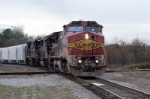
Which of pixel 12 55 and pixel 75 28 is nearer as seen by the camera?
pixel 75 28

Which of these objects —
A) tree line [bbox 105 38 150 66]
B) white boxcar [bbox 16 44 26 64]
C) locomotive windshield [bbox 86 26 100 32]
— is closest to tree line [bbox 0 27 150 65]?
tree line [bbox 105 38 150 66]

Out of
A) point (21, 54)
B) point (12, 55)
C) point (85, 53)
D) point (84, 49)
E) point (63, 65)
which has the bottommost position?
point (63, 65)

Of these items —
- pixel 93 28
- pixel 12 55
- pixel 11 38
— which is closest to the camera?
pixel 93 28

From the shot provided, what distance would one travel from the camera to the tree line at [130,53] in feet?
177

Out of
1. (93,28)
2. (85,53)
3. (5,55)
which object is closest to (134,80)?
(85,53)

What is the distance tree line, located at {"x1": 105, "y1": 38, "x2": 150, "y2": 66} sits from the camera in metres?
53.9

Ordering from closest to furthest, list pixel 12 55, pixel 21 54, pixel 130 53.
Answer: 1. pixel 21 54
2. pixel 12 55
3. pixel 130 53

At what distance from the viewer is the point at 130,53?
189ft

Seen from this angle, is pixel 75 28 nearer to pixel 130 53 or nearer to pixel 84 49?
pixel 84 49

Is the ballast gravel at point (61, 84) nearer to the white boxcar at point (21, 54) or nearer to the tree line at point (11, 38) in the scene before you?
the white boxcar at point (21, 54)

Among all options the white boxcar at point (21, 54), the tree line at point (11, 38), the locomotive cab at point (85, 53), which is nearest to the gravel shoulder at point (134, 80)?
the locomotive cab at point (85, 53)

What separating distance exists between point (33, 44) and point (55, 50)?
1029 centimetres

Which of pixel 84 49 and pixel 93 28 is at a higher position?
pixel 93 28

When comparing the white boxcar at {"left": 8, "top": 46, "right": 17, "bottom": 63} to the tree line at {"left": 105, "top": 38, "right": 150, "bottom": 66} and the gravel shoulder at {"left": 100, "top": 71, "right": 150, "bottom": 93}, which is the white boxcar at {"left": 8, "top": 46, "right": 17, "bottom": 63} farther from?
the gravel shoulder at {"left": 100, "top": 71, "right": 150, "bottom": 93}
